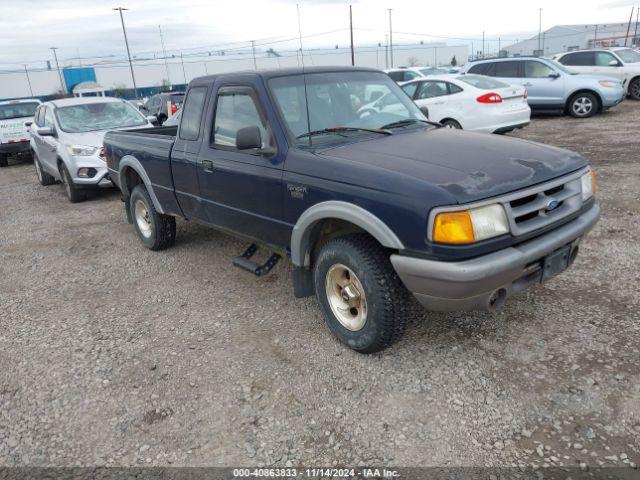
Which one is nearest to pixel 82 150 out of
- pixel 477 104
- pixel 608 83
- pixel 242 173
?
pixel 242 173

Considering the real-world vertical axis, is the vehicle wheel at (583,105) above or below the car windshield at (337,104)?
below

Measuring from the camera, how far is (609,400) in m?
2.88

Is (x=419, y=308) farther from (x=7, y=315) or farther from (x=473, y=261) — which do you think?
(x=7, y=315)

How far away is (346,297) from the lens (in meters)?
3.49

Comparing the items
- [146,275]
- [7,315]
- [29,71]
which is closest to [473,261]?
[146,275]

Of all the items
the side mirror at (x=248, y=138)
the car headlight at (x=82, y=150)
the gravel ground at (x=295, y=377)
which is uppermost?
the side mirror at (x=248, y=138)

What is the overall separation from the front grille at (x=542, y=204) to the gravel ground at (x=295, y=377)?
92cm

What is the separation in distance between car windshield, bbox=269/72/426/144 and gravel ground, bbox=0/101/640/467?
151cm

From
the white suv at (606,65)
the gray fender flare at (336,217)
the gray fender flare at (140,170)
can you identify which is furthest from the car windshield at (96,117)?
the white suv at (606,65)

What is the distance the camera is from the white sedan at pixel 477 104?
10.6 meters

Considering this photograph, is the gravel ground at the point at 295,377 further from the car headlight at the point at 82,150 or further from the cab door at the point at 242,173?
the car headlight at the point at 82,150

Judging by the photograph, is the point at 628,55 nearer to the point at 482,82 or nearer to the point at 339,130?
the point at 482,82

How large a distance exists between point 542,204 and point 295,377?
1884mm

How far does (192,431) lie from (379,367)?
48.7 inches
